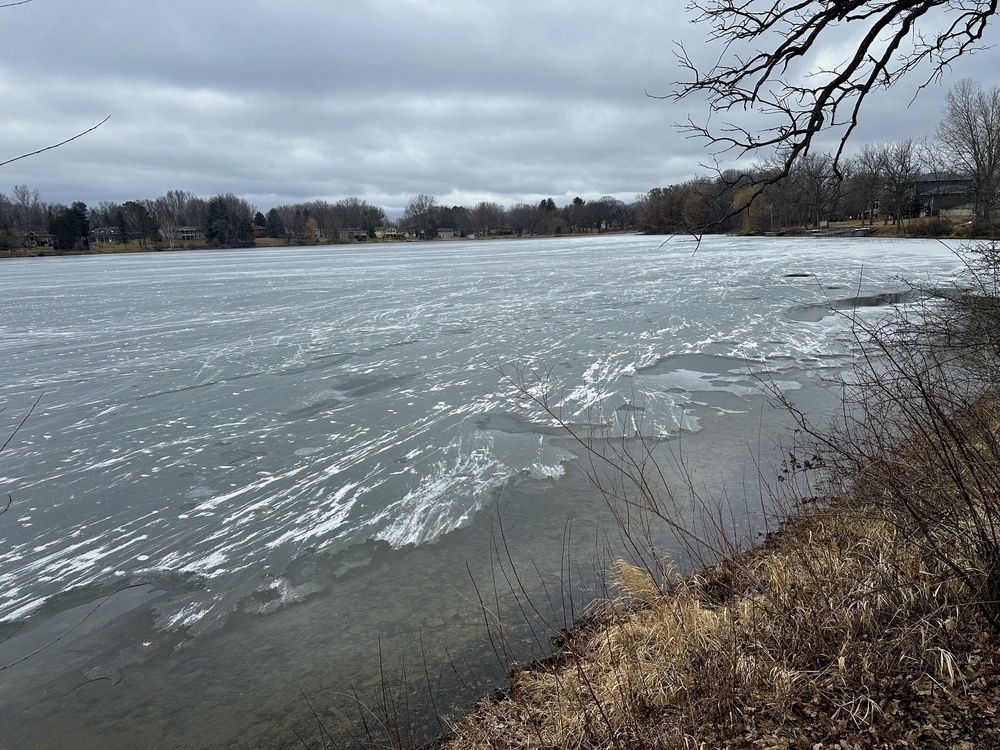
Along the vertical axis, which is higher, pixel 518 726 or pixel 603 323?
pixel 603 323

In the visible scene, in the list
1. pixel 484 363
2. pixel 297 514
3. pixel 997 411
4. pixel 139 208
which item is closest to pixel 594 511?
pixel 297 514

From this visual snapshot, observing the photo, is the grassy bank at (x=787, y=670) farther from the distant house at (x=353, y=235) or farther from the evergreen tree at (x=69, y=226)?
the distant house at (x=353, y=235)

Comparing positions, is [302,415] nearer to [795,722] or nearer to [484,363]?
[484,363]

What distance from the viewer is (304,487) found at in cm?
599

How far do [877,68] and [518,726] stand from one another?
4707 mm

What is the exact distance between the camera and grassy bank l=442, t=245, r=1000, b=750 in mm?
2402

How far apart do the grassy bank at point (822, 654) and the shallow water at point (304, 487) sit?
57cm

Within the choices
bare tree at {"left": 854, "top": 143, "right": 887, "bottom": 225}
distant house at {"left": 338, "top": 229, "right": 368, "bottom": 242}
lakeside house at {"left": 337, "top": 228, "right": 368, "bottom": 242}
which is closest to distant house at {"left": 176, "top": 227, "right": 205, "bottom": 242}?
lakeside house at {"left": 337, "top": 228, "right": 368, "bottom": 242}

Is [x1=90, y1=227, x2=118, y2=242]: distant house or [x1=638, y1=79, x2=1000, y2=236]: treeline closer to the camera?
[x1=638, y1=79, x2=1000, y2=236]: treeline

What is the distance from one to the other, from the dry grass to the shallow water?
56 centimetres

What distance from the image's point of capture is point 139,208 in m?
92.6

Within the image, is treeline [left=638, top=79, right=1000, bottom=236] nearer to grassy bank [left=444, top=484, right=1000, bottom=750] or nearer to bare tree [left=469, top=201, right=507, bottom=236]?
grassy bank [left=444, top=484, right=1000, bottom=750]

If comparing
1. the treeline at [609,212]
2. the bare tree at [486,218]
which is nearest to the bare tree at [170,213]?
the treeline at [609,212]

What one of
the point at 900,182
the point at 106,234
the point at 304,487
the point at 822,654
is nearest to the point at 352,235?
the point at 106,234
